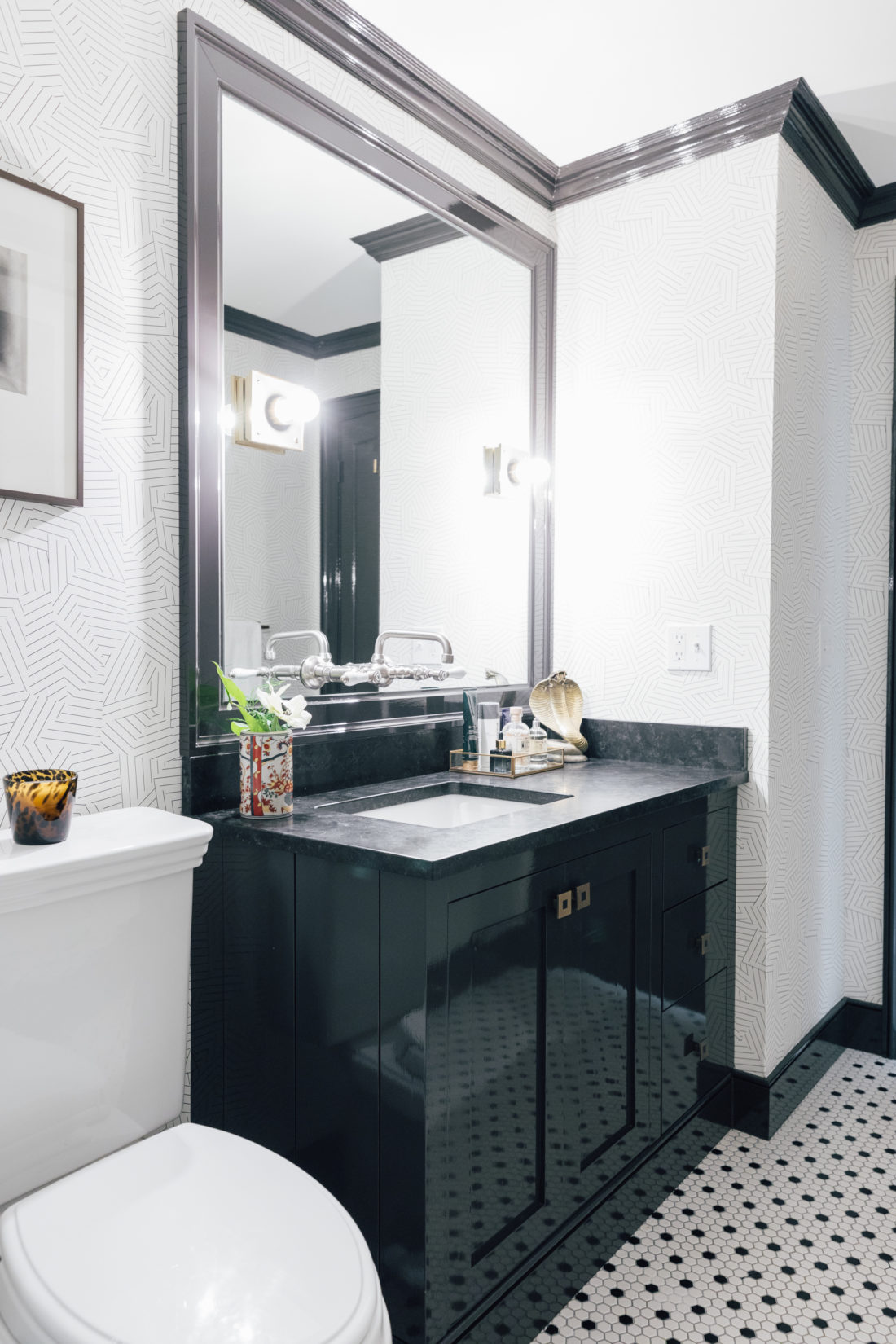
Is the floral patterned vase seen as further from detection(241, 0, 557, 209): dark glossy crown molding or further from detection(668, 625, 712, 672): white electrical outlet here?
detection(241, 0, 557, 209): dark glossy crown molding

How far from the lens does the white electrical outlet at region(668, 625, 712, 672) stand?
2.13m

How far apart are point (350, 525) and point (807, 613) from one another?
1.22 metres

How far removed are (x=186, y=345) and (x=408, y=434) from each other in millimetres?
658

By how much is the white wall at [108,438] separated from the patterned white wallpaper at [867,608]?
1.86 m

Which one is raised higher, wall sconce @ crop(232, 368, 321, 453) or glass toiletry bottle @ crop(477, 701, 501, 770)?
wall sconce @ crop(232, 368, 321, 453)

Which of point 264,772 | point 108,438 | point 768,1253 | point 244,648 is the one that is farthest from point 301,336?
point 768,1253

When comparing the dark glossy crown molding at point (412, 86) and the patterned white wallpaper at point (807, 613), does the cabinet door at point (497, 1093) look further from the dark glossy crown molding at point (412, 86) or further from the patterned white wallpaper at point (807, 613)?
the dark glossy crown molding at point (412, 86)

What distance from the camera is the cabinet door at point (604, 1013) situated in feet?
4.79

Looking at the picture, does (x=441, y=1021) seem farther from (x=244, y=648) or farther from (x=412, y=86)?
(x=412, y=86)

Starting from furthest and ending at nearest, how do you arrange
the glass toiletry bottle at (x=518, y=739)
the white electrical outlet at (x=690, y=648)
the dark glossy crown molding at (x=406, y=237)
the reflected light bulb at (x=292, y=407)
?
the white electrical outlet at (x=690, y=648) → the glass toiletry bottle at (x=518, y=739) → the dark glossy crown molding at (x=406, y=237) → the reflected light bulb at (x=292, y=407)

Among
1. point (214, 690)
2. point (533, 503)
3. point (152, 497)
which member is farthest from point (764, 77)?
point (214, 690)

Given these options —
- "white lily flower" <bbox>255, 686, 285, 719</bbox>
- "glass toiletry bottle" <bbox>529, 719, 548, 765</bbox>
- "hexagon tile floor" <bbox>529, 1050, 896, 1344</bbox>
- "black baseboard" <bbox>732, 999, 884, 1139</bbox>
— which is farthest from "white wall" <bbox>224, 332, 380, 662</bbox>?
"black baseboard" <bbox>732, 999, 884, 1139</bbox>

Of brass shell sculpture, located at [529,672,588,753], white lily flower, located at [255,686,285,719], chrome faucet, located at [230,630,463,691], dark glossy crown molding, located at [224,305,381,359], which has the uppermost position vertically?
dark glossy crown molding, located at [224,305,381,359]

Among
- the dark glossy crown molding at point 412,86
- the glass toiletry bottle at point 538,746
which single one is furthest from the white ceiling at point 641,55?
the glass toiletry bottle at point 538,746
